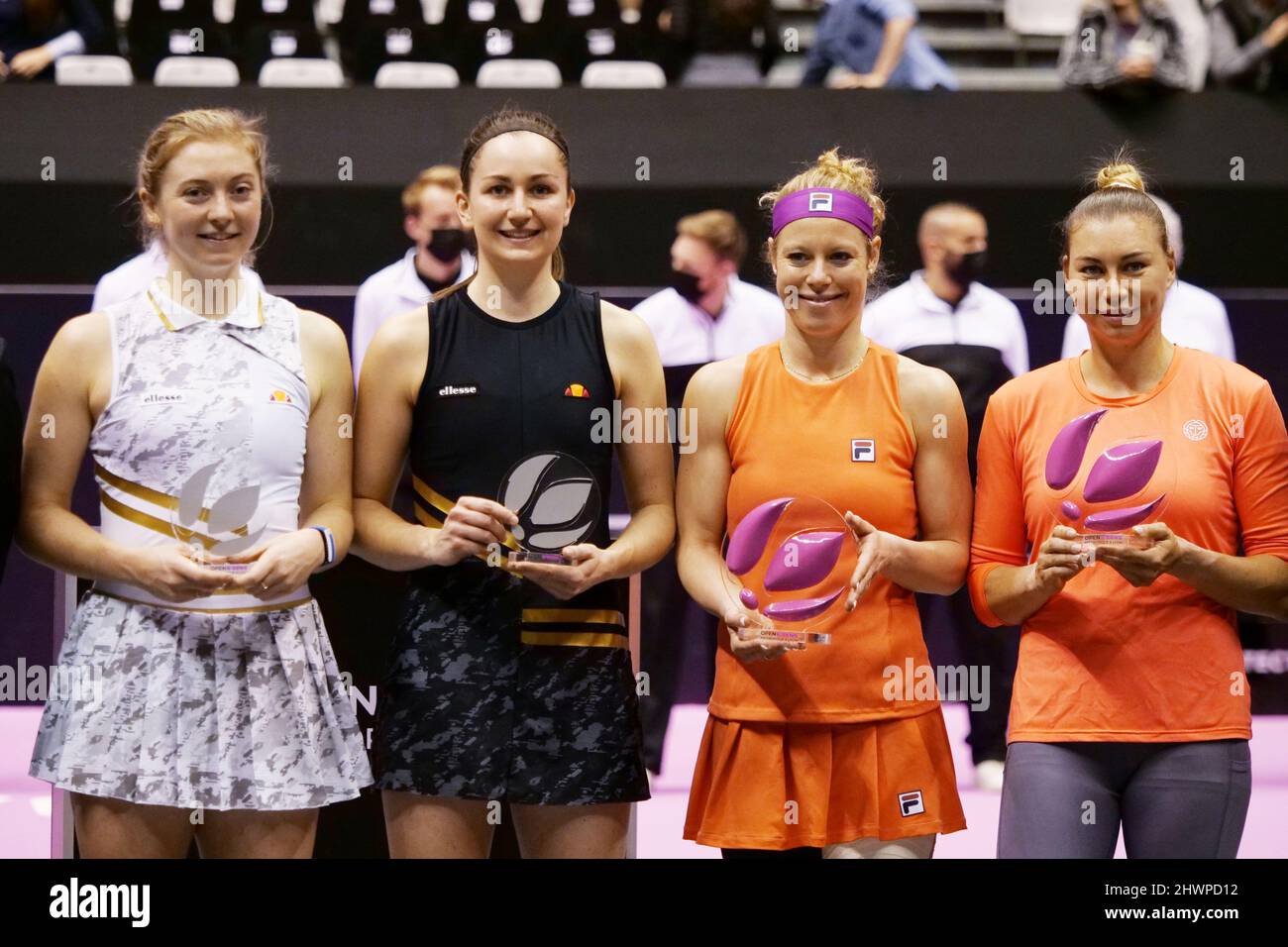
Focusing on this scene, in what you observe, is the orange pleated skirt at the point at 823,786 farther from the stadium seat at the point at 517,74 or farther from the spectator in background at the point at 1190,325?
the stadium seat at the point at 517,74

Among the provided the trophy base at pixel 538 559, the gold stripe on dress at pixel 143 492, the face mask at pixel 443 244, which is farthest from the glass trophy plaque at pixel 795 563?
the face mask at pixel 443 244

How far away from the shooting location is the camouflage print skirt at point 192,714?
244 centimetres

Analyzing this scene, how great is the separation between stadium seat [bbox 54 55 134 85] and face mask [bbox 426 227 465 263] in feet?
4.77

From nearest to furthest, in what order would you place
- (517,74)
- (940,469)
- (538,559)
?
(538,559) → (940,469) → (517,74)

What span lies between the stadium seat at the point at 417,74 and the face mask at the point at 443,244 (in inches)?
35.5

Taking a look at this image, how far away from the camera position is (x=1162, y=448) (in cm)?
245

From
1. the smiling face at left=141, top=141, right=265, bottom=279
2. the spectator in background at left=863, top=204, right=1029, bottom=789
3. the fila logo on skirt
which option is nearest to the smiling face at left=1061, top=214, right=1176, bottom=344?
the fila logo on skirt

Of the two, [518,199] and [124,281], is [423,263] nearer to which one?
[124,281]

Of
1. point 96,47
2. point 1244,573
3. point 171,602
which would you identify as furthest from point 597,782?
point 96,47

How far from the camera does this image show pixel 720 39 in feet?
20.6

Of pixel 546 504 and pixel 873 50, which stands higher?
pixel 873 50

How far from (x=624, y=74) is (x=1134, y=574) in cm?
433

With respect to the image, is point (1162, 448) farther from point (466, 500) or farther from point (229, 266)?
point (229, 266)

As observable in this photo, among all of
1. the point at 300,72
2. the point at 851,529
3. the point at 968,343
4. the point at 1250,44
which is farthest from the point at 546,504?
the point at 1250,44
